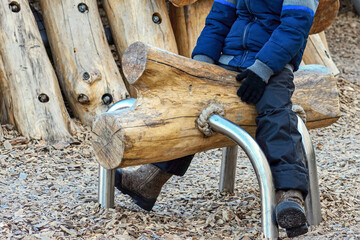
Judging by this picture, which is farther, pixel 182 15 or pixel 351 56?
pixel 351 56

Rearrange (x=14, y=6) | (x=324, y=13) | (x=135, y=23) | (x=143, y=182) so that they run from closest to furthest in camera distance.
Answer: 1. (x=143, y=182)
2. (x=324, y=13)
3. (x=14, y=6)
4. (x=135, y=23)

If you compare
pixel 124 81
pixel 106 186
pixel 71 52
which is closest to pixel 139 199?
pixel 106 186

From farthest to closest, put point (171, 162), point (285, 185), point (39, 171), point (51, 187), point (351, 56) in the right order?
point (351, 56) < point (39, 171) < point (51, 187) < point (171, 162) < point (285, 185)

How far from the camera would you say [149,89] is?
84.5 inches

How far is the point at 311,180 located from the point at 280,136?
38 centimetres

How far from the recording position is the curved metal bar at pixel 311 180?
2.35 meters

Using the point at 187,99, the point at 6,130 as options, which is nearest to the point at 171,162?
the point at 187,99

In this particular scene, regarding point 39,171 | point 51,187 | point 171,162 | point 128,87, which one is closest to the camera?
point 171,162

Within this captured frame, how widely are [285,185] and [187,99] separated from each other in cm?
56

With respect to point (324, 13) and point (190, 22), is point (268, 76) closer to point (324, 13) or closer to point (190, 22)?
point (324, 13)

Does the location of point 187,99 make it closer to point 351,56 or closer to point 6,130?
point 6,130

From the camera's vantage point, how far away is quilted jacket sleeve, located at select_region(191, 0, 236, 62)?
8.54 feet

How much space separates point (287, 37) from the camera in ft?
7.36

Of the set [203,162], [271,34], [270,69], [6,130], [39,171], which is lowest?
[203,162]
